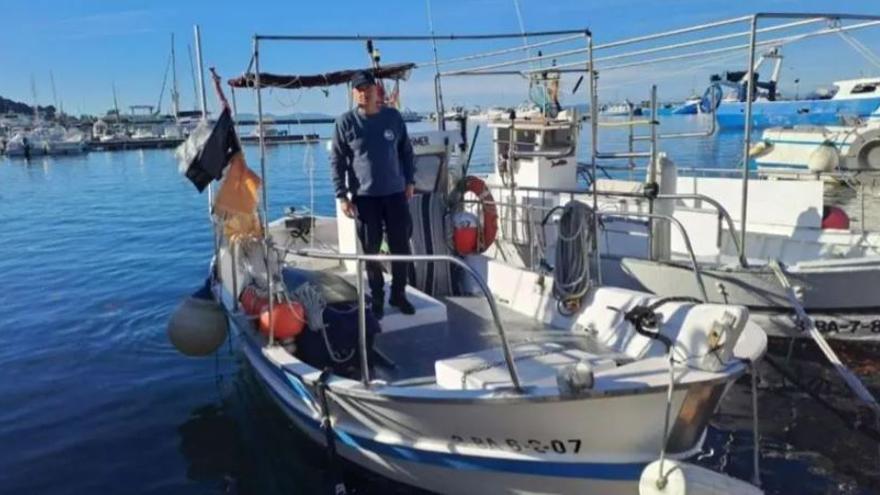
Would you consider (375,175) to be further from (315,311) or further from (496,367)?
(496,367)

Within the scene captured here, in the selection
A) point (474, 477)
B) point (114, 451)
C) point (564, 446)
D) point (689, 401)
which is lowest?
point (114, 451)

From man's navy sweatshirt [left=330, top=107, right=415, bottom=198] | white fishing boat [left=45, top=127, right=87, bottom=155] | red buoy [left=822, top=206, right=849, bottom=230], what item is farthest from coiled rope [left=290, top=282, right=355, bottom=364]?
white fishing boat [left=45, top=127, right=87, bottom=155]

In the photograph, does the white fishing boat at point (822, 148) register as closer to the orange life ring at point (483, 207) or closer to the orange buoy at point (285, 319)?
the orange life ring at point (483, 207)

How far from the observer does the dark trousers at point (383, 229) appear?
6133 mm

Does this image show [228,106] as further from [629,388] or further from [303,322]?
[629,388]

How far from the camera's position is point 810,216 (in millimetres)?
10133

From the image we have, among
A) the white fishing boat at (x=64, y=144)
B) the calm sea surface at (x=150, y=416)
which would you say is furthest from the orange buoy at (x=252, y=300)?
the white fishing boat at (x=64, y=144)

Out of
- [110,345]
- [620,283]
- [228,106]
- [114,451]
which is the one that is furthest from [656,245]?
[110,345]

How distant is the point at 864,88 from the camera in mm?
39875

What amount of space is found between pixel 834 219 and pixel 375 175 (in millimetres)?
7455

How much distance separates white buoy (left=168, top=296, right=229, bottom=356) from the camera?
675 centimetres

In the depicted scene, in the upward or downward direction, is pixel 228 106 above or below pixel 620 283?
above

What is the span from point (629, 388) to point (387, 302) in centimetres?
302

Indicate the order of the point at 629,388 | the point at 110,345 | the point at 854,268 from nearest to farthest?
the point at 629,388 → the point at 854,268 → the point at 110,345
